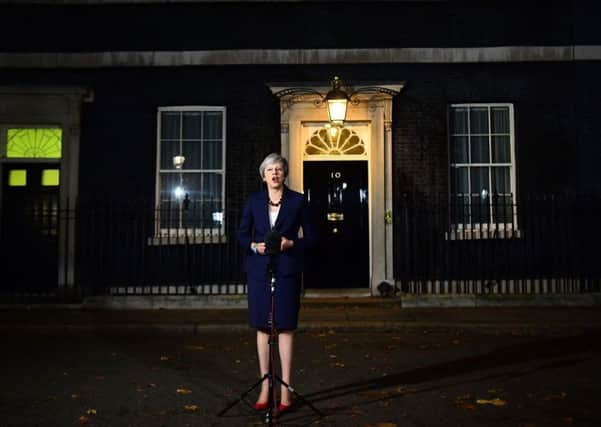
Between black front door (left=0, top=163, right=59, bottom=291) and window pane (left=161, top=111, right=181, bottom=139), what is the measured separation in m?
2.09

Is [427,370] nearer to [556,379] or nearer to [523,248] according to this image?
[556,379]

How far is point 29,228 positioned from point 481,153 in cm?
Answer: 837

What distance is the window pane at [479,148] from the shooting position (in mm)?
11547

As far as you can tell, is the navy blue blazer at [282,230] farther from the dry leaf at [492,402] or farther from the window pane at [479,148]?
the window pane at [479,148]

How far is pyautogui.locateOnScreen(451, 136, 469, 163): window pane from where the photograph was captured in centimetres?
1154

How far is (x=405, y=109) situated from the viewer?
11.4 meters

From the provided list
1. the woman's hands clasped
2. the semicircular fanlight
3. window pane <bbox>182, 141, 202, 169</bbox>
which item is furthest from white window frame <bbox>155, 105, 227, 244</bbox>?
the woman's hands clasped

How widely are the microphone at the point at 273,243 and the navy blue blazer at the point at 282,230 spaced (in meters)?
0.19

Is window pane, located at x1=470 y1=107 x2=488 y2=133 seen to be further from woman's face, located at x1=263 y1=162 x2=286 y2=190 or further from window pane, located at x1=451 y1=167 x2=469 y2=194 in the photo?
woman's face, located at x1=263 y1=162 x2=286 y2=190

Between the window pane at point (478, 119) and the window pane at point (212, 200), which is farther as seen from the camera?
the window pane at point (478, 119)

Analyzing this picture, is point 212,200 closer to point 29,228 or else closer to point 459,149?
point 29,228

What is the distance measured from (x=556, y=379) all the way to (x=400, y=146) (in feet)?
20.9

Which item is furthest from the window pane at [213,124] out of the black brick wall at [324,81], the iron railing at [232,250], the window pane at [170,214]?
the iron railing at [232,250]

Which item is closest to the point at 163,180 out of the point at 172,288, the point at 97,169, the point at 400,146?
the point at 97,169
